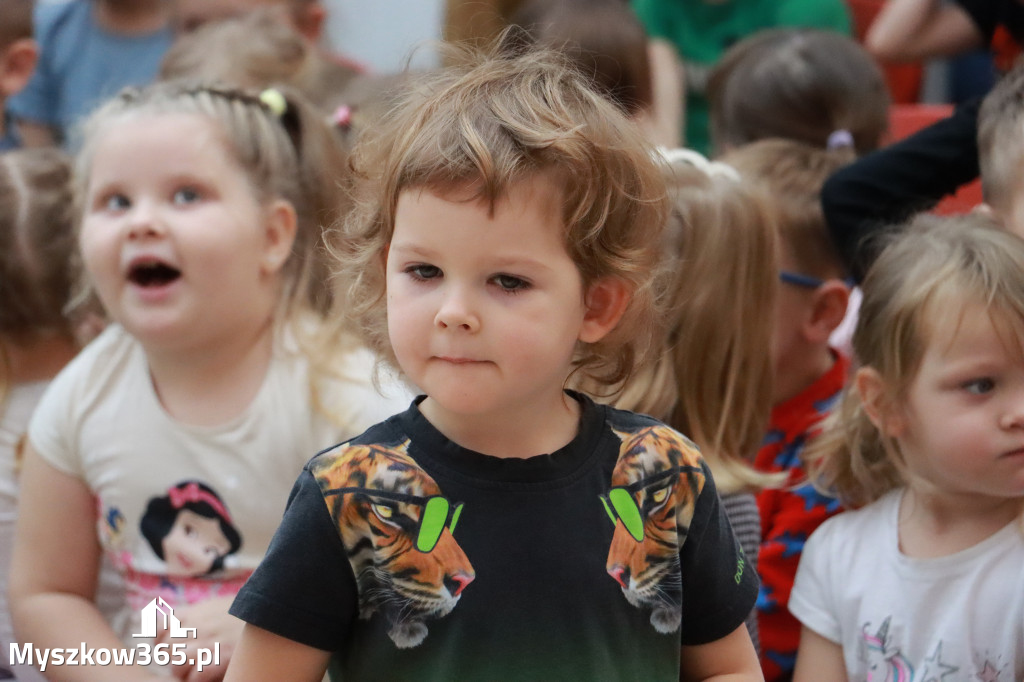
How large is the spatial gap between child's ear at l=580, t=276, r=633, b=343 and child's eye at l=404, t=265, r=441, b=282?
0.20 m

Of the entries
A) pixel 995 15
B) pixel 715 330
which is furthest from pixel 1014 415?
pixel 995 15

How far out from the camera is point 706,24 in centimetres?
374

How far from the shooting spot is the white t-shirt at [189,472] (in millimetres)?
1819

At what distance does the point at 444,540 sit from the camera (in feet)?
4.00

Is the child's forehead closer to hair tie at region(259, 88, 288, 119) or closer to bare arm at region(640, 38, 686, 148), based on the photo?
hair tie at region(259, 88, 288, 119)

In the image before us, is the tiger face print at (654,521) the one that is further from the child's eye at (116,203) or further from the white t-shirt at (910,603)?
the child's eye at (116,203)

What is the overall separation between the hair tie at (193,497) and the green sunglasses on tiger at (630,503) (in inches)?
31.3

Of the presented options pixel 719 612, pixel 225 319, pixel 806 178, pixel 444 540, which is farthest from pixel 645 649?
pixel 806 178

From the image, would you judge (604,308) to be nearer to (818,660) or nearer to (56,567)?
(818,660)

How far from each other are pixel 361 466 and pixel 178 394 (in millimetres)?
776

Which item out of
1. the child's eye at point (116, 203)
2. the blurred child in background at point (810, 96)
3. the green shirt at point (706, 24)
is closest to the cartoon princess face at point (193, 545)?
the child's eye at point (116, 203)

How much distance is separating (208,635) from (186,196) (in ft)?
2.38

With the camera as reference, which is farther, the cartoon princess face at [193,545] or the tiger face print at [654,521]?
the cartoon princess face at [193,545]

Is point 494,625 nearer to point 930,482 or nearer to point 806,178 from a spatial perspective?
point 930,482
